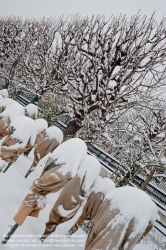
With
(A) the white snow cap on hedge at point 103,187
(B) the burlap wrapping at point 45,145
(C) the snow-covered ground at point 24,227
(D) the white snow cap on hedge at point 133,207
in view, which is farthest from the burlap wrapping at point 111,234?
(B) the burlap wrapping at point 45,145

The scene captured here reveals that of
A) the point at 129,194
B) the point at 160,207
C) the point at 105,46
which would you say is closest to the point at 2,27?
the point at 105,46

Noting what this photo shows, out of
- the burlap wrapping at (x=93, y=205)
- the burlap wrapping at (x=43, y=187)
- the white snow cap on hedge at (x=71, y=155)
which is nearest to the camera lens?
the burlap wrapping at (x=43, y=187)

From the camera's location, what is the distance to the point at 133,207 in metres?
3.15

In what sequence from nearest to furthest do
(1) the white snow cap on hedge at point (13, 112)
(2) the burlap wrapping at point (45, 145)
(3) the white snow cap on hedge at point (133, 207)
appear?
(3) the white snow cap on hedge at point (133, 207) → (1) the white snow cap on hedge at point (13, 112) → (2) the burlap wrapping at point (45, 145)

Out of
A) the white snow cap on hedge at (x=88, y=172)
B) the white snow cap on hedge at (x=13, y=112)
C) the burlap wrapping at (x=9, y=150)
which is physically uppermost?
the white snow cap on hedge at (x=88, y=172)

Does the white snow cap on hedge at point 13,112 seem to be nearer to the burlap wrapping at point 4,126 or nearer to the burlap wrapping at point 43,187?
the burlap wrapping at point 4,126

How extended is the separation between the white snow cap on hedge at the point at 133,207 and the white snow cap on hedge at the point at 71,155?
87 centimetres

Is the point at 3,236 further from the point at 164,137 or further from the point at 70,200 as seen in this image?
the point at 164,137

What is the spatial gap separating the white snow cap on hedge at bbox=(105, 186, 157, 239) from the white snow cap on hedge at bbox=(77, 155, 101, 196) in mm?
905

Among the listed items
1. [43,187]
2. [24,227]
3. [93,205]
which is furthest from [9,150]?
[93,205]

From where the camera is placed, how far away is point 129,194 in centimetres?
329

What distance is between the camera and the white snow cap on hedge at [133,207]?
3.08 metres

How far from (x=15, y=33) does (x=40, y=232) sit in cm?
2365

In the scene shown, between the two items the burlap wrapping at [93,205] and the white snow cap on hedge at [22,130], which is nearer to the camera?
the burlap wrapping at [93,205]
